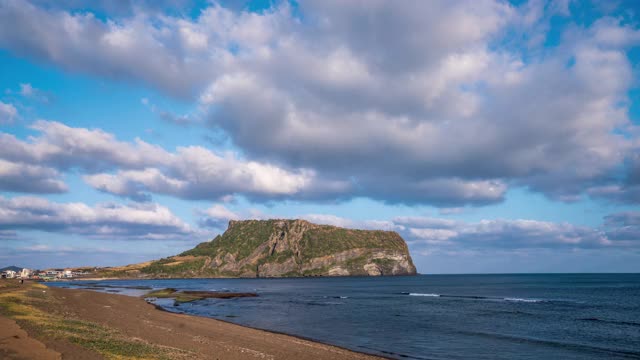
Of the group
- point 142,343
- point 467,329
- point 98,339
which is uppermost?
point 98,339

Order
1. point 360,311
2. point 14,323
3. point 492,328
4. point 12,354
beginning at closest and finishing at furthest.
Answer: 1. point 12,354
2. point 14,323
3. point 492,328
4. point 360,311

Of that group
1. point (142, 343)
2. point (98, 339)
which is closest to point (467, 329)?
point (142, 343)

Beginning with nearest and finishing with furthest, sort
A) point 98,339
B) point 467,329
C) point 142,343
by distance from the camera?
point 98,339 < point 142,343 < point 467,329

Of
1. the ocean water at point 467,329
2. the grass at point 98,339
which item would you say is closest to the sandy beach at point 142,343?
the grass at point 98,339

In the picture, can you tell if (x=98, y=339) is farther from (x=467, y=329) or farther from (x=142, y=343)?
(x=467, y=329)

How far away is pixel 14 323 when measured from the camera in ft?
132

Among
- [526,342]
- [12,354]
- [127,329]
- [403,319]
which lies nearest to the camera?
[12,354]

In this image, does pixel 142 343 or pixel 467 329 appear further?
pixel 467 329

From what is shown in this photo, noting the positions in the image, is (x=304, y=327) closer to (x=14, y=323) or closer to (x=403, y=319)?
(x=403, y=319)

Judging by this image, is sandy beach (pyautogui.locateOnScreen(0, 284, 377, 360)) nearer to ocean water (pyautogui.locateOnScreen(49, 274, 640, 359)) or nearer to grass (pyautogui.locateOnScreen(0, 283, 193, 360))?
grass (pyautogui.locateOnScreen(0, 283, 193, 360))

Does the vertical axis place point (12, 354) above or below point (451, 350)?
above

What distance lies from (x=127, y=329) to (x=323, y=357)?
2338cm

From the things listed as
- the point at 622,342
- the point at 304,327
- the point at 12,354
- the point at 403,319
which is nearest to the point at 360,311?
the point at 403,319

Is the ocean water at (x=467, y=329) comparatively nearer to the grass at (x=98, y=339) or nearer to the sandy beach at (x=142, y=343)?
the sandy beach at (x=142, y=343)
